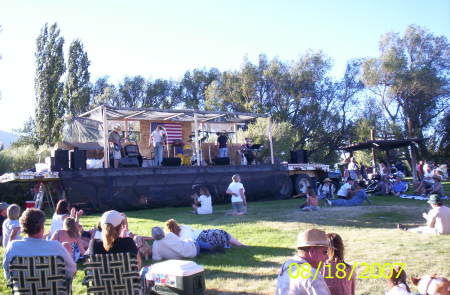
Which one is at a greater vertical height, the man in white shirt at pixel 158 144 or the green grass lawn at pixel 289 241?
the man in white shirt at pixel 158 144

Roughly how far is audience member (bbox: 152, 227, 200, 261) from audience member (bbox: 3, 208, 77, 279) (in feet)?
8.86

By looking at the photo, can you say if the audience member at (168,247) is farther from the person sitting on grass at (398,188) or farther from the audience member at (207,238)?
the person sitting on grass at (398,188)

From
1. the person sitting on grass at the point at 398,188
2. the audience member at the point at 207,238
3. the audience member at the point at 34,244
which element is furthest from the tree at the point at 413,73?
the audience member at the point at 34,244

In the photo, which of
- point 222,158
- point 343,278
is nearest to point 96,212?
point 222,158

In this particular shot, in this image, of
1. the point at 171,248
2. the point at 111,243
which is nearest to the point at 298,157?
the point at 171,248

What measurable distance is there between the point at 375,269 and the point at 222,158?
10190mm

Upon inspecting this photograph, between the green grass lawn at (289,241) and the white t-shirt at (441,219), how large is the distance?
0.91 feet

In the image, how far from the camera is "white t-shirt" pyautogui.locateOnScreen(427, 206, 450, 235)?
7703 millimetres

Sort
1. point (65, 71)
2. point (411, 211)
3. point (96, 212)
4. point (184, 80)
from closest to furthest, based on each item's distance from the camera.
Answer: point (411, 211), point (96, 212), point (65, 71), point (184, 80)

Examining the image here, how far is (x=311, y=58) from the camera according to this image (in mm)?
38250

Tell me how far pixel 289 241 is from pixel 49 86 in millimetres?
28201

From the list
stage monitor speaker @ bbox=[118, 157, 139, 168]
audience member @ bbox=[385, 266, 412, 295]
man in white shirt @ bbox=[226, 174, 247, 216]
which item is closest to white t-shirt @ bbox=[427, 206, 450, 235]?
audience member @ bbox=[385, 266, 412, 295]

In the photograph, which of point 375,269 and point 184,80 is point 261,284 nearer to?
point 375,269

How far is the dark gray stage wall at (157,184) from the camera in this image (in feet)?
40.8
